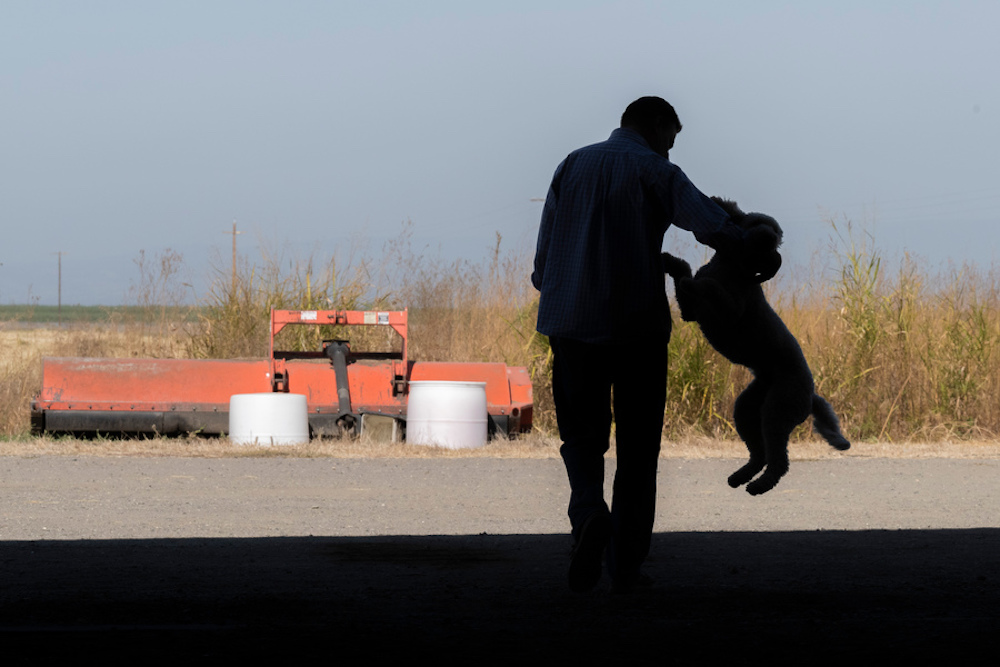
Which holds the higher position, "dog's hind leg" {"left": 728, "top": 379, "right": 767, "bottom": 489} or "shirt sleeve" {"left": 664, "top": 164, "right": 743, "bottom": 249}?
"shirt sleeve" {"left": 664, "top": 164, "right": 743, "bottom": 249}

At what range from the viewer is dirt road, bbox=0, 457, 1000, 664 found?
359cm

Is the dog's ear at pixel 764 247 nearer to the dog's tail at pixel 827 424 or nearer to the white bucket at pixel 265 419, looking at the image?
the dog's tail at pixel 827 424

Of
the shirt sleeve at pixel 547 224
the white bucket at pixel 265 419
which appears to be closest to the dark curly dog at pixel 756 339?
the shirt sleeve at pixel 547 224

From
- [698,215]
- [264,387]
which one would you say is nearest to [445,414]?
[264,387]

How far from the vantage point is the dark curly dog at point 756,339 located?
3986 mm

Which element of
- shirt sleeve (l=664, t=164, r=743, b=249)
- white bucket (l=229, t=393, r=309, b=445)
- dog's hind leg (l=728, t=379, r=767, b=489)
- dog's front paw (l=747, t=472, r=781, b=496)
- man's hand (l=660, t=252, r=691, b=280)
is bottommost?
white bucket (l=229, t=393, r=309, b=445)

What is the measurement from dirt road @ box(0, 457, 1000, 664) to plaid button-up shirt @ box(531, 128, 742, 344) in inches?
37.6

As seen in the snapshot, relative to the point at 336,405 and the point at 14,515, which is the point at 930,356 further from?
the point at 14,515

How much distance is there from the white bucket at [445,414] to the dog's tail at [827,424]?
23.0 ft

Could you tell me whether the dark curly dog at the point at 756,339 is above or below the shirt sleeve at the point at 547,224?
below

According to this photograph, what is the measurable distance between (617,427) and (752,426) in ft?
1.51

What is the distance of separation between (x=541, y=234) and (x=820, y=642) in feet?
5.56

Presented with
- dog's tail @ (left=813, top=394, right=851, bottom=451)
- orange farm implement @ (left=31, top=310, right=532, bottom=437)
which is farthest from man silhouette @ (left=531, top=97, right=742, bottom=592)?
orange farm implement @ (left=31, top=310, right=532, bottom=437)

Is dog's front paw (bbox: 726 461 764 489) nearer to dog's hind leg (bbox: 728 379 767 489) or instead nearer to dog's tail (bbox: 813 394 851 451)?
dog's hind leg (bbox: 728 379 767 489)
